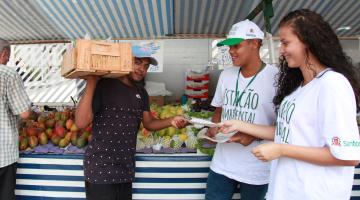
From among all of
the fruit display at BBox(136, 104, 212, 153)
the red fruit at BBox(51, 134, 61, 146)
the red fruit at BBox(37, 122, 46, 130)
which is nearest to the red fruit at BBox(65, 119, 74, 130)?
the red fruit at BBox(51, 134, 61, 146)

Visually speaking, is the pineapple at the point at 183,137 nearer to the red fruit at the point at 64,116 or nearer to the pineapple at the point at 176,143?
the pineapple at the point at 176,143

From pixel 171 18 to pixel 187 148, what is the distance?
283 centimetres

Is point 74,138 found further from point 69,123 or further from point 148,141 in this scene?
point 148,141

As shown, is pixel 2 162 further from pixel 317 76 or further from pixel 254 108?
pixel 317 76

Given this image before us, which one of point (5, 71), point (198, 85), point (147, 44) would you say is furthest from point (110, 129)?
point (198, 85)

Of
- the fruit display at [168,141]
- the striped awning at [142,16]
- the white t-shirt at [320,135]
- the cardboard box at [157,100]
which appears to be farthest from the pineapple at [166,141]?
the cardboard box at [157,100]

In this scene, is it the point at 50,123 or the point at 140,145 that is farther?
the point at 50,123

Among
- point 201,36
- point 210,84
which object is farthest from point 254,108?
point 210,84

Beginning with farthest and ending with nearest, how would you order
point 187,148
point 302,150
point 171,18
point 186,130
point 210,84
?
1. point 210,84
2. point 171,18
3. point 186,130
4. point 187,148
5. point 302,150

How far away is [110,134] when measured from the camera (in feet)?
6.67

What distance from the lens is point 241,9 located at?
477 centimetres

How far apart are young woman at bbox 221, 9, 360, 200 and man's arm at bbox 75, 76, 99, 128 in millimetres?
1059

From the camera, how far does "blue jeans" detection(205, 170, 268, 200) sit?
2047 millimetres

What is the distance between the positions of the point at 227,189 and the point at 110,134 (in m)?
0.85
